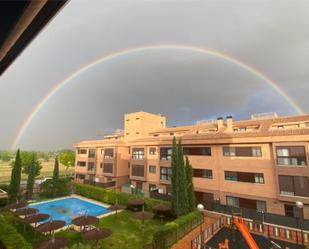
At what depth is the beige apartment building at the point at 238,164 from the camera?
66.9ft

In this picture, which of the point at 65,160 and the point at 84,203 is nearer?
the point at 84,203

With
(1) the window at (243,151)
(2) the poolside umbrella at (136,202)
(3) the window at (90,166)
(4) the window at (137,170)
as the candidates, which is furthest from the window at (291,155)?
(3) the window at (90,166)

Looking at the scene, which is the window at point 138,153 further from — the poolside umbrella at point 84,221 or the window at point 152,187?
the poolside umbrella at point 84,221

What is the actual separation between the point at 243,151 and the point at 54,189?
3155cm

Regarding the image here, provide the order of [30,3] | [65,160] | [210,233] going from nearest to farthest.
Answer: [30,3]
[210,233]
[65,160]

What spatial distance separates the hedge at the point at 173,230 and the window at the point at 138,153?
54.2 feet

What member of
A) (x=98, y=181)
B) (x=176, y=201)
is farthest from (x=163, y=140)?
(x=98, y=181)

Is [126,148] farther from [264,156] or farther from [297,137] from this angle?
[297,137]

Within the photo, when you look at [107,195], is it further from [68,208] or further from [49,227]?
[49,227]

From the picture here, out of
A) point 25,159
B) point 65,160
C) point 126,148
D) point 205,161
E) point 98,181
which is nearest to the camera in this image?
point 205,161

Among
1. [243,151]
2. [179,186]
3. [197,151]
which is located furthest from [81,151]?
[243,151]

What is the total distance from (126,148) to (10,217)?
876 inches

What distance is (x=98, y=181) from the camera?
39.7 metres

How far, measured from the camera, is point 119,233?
19.0 meters
